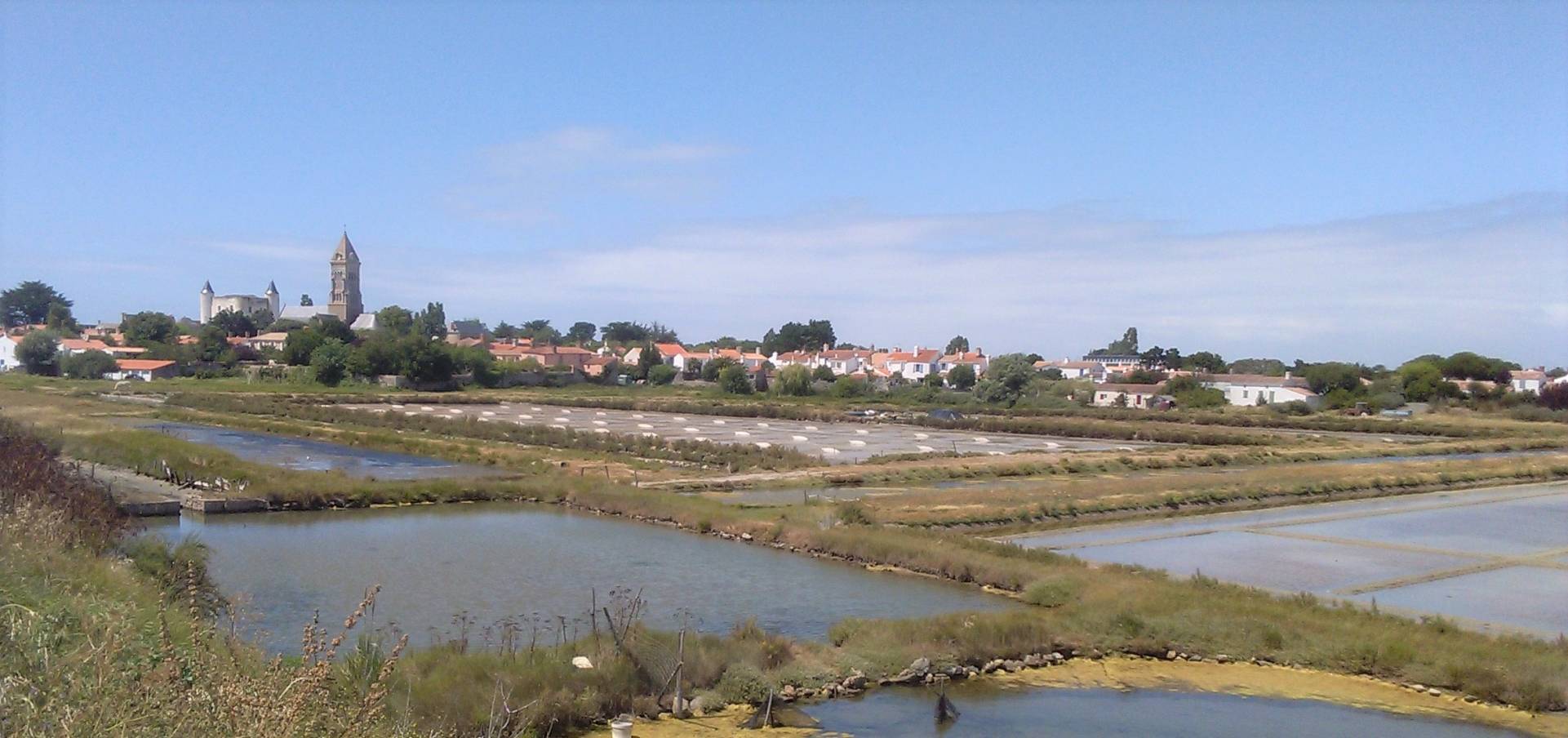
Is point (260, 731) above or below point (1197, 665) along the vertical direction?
above

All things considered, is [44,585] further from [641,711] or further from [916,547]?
[916,547]

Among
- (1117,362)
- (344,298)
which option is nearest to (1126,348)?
(1117,362)

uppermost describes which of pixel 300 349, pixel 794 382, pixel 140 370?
pixel 300 349

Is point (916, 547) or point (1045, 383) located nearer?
point (916, 547)

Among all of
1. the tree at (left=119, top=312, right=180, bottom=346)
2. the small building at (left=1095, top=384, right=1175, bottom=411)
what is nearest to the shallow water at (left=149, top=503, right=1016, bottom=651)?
the small building at (left=1095, top=384, right=1175, bottom=411)

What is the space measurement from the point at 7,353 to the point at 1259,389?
10448 centimetres

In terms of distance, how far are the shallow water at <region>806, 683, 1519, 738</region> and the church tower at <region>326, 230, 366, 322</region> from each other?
142656mm

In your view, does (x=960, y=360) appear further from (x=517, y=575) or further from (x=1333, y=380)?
(x=517, y=575)

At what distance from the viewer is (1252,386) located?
97000 millimetres

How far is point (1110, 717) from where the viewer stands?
12.3 metres

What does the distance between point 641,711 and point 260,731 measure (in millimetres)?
7343

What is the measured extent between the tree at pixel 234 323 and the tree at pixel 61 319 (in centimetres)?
1418

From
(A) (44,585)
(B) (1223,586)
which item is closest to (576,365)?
(B) (1223,586)

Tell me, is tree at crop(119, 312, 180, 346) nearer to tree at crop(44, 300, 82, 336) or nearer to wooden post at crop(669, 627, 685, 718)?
tree at crop(44, 300, 82, 336)
